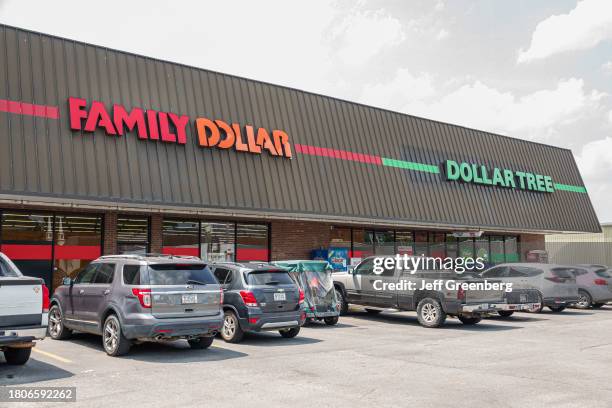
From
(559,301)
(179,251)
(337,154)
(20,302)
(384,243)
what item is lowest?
(559,301)

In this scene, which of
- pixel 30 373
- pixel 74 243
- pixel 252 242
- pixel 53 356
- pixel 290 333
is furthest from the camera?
pixel 252 242

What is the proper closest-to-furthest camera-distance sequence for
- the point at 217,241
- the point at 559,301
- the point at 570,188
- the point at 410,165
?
the point at 559,301 → the point at 217,241 → the point at 410,165 → the point at 570,188

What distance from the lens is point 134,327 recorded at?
10.2m

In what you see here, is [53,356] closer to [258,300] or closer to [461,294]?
[258,300]

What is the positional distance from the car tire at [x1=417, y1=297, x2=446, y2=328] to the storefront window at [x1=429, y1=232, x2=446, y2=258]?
1284cm

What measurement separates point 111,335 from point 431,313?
8.65m

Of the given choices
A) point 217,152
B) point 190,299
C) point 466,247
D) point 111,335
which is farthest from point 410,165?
point 111,335

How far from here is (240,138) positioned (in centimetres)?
2022

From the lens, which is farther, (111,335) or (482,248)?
(482,248)

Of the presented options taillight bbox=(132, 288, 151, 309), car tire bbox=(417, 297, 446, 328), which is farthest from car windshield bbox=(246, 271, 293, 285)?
car tire bbox=(417, 297, 446, 328)

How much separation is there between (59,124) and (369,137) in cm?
1246

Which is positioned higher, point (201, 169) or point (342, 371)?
point (201, 169)

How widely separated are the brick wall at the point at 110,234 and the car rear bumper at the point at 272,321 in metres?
7.54

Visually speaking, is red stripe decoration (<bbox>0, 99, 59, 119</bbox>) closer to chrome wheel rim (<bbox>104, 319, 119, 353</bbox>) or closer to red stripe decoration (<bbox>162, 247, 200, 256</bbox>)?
red stripe decoration (<bbox>162, 247, 200, 256</bbox>)
